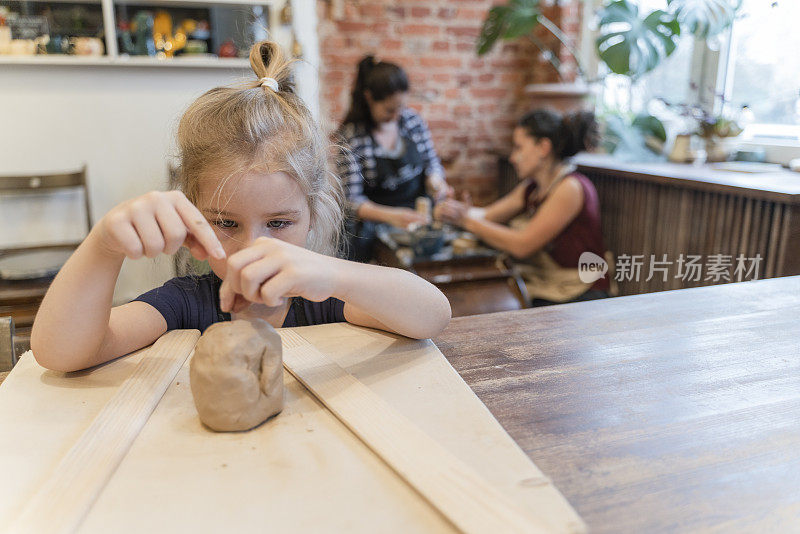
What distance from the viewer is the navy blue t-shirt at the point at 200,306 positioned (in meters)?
0.96

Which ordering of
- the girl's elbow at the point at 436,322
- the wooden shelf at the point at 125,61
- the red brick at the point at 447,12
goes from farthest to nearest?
1. the red brick at the point at 447,12
2. the wooden shelf at the point at 125,61
3. the girl's elbow at the point at 436,322

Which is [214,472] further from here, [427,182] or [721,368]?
[427,182]

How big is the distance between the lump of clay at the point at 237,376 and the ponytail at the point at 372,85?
1998 millimetres

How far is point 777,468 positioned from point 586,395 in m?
0.20

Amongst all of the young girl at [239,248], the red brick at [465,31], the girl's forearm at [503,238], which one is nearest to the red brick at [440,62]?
the red brick at [465,31]

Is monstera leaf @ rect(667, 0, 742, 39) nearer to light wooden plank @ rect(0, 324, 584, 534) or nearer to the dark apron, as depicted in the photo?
the dark apron

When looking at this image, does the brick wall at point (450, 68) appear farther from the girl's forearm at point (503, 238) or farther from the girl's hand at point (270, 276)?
the girl's hand at point (270, 276)

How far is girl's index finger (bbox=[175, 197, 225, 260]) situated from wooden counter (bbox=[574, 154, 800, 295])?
68.4 inches

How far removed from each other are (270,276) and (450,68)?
2.95 metres

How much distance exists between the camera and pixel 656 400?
67 centimetres

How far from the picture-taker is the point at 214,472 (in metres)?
0.52

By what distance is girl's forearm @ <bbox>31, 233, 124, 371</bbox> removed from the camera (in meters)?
0.70

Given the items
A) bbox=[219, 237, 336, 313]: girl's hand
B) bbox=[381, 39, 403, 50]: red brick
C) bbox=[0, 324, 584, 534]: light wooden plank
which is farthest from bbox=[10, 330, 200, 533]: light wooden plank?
bbox=[381, 39, 403, 50]: red brick

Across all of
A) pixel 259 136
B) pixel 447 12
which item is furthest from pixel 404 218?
pixel 259 136
